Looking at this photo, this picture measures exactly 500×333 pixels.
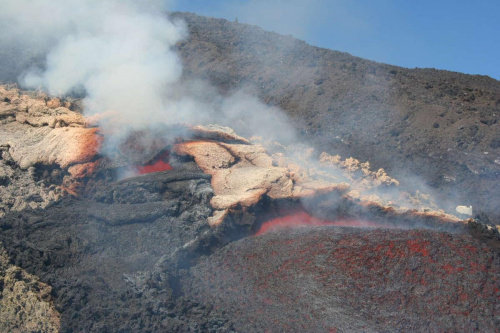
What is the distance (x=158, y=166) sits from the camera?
11609mm

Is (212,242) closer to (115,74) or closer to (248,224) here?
(248,224)

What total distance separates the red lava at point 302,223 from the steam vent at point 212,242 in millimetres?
42

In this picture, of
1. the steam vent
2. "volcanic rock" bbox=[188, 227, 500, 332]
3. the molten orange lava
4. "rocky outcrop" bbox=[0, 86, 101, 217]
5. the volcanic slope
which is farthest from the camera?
the volcanic slope

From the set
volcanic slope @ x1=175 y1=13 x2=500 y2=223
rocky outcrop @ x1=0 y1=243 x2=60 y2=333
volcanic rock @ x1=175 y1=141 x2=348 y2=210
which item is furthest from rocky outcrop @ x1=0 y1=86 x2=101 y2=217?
volcanic slope @ x1=175 y1=13 x2=500 y2=223

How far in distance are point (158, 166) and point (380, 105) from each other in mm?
8847

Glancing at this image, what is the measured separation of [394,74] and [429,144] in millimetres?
5335

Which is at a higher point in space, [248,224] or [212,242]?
[248,224]

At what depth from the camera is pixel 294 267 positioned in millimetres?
8344

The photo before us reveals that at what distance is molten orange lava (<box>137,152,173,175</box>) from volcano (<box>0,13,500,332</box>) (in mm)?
73

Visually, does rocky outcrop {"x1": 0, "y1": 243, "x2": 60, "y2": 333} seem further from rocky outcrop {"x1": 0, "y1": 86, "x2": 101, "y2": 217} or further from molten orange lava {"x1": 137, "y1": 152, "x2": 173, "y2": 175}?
molten orange lava {"x1": 137, "y1": 152, "x2": 173, "y2": 175}

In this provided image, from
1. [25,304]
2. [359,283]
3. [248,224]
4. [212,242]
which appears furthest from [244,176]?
[25,304]

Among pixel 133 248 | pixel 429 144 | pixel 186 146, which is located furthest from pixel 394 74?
pixel 133 248

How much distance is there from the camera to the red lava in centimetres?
1003

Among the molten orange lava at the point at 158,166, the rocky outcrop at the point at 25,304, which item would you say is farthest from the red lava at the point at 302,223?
the rocky outcrop at the point at 25,304
